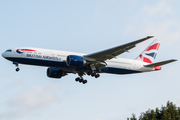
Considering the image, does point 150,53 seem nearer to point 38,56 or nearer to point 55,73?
point 55,73

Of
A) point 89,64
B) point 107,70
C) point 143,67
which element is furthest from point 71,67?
point 143,67

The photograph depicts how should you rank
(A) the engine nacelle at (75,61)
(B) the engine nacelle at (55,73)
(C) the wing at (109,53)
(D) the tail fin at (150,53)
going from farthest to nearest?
(D) the tail fin at (150,53), (B) the engine nacelle at (55,73), (A) the engine nacelle at (75,61), (C) the wing at (109,53)

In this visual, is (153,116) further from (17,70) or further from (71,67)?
(17,70)

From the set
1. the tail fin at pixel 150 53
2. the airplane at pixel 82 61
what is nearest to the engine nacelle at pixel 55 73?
the airplane at pixel 82 61

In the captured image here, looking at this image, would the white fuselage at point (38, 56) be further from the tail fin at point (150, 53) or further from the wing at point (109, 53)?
→ the tail fin at point (150, 53)

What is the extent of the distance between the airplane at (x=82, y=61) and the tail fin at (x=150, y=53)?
2.23 meters

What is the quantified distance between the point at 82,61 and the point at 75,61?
1111mm

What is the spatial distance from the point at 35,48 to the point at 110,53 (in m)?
9.68

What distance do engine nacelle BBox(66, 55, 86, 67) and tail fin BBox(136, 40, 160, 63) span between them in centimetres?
1214

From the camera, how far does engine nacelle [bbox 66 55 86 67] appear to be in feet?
134

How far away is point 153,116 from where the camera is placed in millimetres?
40000

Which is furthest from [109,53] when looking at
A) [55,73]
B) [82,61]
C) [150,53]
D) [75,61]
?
[150,53]

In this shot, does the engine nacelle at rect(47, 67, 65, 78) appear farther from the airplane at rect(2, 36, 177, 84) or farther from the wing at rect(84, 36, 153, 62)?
the wing at rect(84, 36, 153, 62)

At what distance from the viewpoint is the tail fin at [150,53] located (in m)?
50.5
